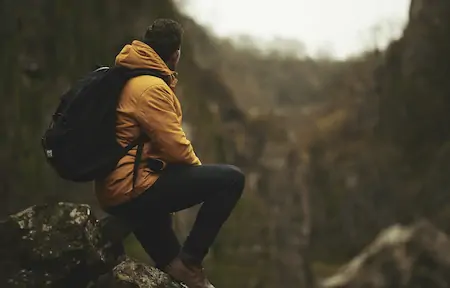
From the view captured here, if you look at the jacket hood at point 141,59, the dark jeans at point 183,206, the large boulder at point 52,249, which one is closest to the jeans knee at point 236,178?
the dark jeans at point 183,206

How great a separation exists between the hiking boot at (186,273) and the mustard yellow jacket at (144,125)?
0.54 m

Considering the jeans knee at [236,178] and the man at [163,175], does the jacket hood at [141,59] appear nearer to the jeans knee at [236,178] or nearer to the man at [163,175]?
the man at [163,175]

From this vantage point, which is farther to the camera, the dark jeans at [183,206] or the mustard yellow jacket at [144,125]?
the dark jeans at [183,206]

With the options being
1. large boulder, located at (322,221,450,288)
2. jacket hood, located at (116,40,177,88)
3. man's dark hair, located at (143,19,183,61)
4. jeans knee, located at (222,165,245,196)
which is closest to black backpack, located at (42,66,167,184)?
jacket hood, located at (116,40,177,88)

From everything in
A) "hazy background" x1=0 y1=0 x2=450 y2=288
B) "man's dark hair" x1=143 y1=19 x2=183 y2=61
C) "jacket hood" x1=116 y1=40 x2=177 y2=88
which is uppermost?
"man's dark hair" x1=143 y1=19 x2=183 y2=61

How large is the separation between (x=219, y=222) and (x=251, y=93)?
37.0 meters

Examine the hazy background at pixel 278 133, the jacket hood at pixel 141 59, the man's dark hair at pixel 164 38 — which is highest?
the man's dark hair at pixel 164 38

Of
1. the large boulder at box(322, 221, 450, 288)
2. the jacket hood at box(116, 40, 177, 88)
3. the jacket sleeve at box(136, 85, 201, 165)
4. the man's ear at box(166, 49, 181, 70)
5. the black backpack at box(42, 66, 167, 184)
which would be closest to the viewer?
the black backpack at box(42, 66, 167, 184)

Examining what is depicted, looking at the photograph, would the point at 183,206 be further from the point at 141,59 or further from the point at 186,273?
the point at 141,59

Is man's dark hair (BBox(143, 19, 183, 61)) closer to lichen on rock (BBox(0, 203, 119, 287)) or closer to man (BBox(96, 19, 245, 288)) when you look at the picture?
man (BBox(96, 19, 245, 288))

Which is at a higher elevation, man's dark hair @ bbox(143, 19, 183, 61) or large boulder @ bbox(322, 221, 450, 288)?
man's dark hair @ bbox(143, 19, 183, 61)

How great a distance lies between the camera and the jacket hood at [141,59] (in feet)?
15.6

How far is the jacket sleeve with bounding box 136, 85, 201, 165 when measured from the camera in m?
4.64

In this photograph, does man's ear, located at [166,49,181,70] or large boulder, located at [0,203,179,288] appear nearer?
large boulder, located at [0,203,179,288]
